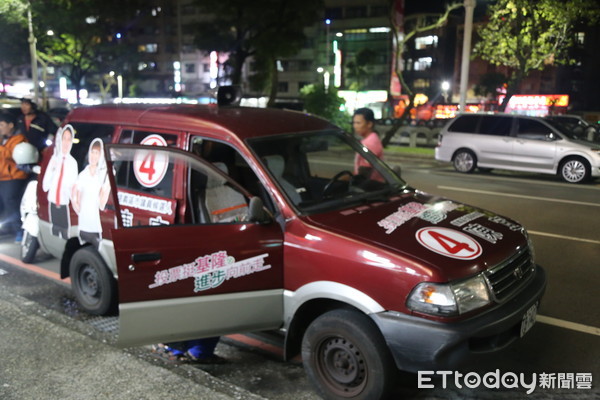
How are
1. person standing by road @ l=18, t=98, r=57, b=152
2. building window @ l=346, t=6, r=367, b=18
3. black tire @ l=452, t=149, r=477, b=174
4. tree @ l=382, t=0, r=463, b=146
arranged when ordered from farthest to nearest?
building window @ l=346, t=6, r=367, b=18 → tree @ l=382, t=0, r=463, b=146 → black tire @ l=452, t=149, r=477, b=174 → person standing by road @ l=18, t=98, r=57, b=152

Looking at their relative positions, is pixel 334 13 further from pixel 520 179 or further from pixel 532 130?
pixel 520 179

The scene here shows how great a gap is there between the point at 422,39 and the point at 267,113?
61701 millimetres

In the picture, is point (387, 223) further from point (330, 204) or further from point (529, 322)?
point (529, 322)

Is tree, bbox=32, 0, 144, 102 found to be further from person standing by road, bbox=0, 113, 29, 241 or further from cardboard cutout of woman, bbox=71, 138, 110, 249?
cardboard cutout of woman, bbox=71, 138, 110, 249

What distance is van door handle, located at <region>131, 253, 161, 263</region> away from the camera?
3.21m

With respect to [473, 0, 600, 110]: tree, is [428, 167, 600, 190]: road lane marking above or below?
below

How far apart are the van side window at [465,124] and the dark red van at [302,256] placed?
1035 cm

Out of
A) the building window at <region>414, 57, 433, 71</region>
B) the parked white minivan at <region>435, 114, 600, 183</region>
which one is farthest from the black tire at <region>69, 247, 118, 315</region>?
the building window at <region>414, 57, 433, 71</region>

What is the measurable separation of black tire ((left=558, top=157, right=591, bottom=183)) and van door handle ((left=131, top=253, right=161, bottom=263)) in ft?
38.2

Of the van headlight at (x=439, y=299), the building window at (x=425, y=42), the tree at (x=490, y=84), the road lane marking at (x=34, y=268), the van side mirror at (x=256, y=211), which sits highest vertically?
the building window at (x=425, y=42)

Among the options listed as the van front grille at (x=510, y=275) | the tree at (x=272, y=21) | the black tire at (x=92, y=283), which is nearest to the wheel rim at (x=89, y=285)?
the black tire at (x=92, y=283)

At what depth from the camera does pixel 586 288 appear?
17.9 ft

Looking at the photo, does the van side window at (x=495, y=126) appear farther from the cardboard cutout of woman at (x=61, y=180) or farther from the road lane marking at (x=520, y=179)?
the cardboard cutout of woman at (x=61, y=180)

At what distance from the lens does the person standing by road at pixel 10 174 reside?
678cm
